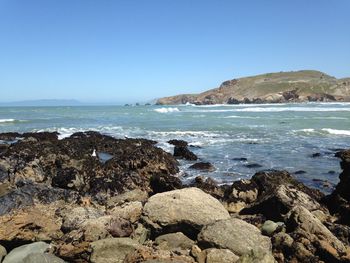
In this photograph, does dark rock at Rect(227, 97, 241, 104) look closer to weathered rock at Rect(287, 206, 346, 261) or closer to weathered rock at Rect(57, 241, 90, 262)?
weathered rock at Rect(287, 206, 346, 261)

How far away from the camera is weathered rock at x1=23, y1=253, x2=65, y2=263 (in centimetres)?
704

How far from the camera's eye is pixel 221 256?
7.13 meters

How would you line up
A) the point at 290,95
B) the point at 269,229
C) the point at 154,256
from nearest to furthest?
the point at 154,256 → the point at 269,229 → the point at 290,95

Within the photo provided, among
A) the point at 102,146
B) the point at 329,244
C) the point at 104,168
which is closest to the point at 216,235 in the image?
the point at 329,244

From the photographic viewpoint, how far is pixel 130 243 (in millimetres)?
7402

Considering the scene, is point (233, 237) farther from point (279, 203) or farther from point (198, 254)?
point (279, 203)

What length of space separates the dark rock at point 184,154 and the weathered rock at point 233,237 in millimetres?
13490

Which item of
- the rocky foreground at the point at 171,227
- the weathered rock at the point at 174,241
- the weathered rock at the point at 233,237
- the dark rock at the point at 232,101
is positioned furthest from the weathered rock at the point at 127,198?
the dark rock at the point at 232,101

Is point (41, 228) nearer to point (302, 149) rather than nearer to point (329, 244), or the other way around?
point (329, 244)

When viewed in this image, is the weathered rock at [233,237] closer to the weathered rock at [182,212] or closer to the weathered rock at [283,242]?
the weathered rock at [283,242]

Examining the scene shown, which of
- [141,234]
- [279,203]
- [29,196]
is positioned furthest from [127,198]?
[279,203]

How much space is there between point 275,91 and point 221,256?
134m

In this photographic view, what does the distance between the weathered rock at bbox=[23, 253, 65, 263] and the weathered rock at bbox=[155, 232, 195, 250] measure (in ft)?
6.31

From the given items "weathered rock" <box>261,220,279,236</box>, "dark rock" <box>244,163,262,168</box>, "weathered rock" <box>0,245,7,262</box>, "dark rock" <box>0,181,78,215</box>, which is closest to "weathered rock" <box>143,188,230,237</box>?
"weathered rock" <box>261,220,279,236</box>
